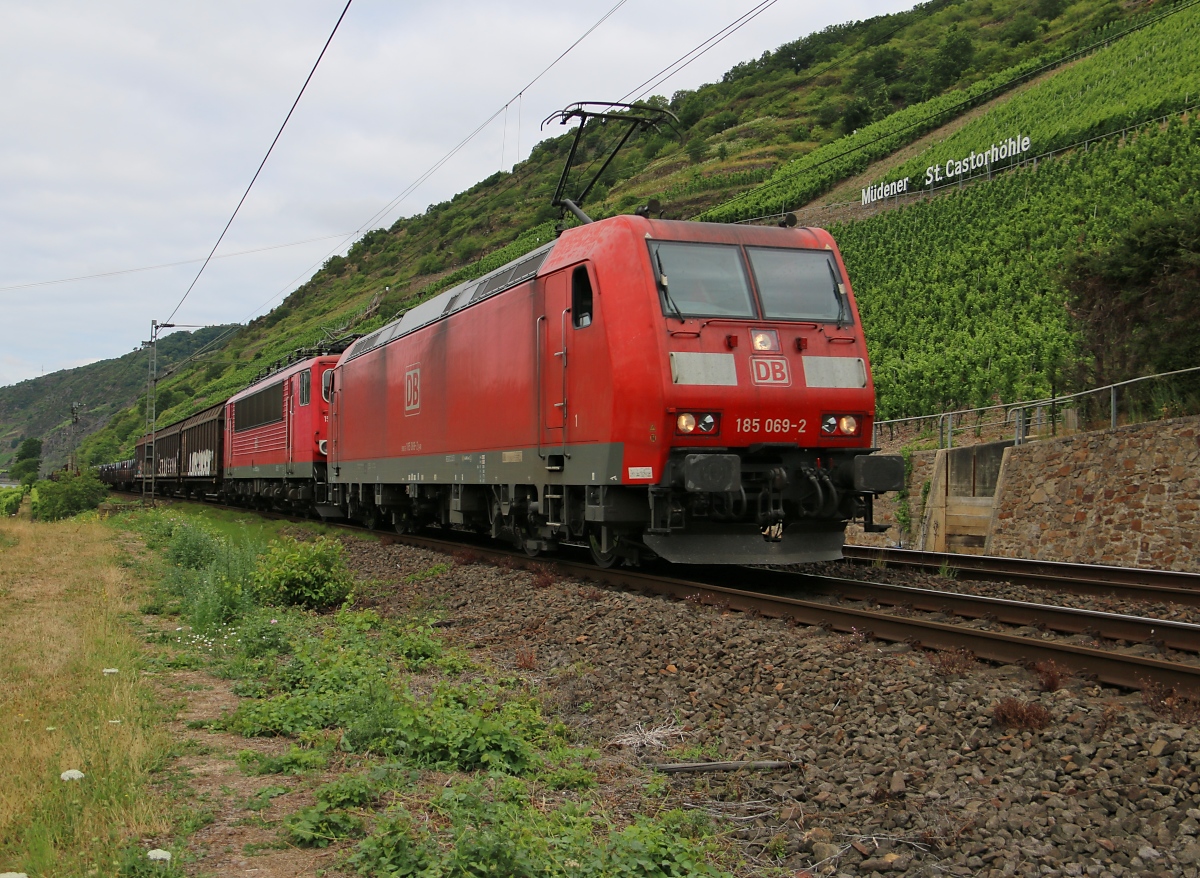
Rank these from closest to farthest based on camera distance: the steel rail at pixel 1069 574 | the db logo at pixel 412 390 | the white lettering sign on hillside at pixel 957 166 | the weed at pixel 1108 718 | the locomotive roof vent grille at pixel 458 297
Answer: the weed at pixel 1108 718 → the steel rail at pixel 1069 574 → the locomotive roof vent grille at pixel 458 297 → the db logo at pixel 412 390 → the white lettering sign on hillside at pixel 957 166

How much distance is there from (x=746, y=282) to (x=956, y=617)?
12.7 feet

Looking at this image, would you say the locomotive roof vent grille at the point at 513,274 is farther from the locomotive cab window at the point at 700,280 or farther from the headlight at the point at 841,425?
the headlight at the point at 841,425

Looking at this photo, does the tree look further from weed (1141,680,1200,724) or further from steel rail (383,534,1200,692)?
weed (1141,680,1200,724)

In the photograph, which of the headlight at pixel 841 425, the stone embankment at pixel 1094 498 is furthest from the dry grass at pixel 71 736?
the stone embankment at pixel 1094 498

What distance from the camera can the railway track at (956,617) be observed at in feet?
17.8

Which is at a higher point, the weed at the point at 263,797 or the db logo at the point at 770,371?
the db logo at the point at 770,371

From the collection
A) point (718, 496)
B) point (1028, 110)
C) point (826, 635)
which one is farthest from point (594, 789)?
point (1028, 110)

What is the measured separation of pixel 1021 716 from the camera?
468cm

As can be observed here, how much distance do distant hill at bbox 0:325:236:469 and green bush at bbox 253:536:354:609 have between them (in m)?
101

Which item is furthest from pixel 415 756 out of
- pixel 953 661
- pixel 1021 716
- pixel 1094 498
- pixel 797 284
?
pixel 1094 498

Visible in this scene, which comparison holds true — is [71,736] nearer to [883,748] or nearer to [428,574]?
[883,748]

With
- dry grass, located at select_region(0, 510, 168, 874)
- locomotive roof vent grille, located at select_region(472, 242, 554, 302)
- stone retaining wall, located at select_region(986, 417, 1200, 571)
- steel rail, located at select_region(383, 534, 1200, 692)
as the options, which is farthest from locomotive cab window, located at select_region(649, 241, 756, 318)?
stone retaining wall, located at select_region(986, 417, 1200, 571)

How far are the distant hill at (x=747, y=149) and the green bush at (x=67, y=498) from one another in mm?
34555

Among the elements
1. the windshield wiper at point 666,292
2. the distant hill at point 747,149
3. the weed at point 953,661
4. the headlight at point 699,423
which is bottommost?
the weed at point 953,661
